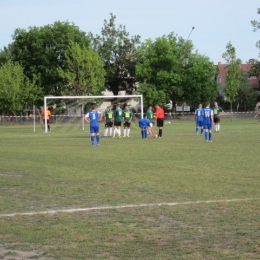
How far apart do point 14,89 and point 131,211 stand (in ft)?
234

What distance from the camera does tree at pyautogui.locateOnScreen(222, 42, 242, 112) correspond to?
91312 mm

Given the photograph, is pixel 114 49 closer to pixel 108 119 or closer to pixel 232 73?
pixel 232 73

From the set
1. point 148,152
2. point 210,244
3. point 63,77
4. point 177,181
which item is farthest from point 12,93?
point 210,244

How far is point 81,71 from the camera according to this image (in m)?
83.0

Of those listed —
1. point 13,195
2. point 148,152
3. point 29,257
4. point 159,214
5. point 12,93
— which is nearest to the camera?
point 29,257

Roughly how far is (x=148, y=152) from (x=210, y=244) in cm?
1692

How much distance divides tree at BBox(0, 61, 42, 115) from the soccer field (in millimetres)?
61950

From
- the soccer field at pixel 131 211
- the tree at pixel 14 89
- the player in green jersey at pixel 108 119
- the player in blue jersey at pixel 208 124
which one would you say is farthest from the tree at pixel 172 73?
the soccer field at pixel 131 211

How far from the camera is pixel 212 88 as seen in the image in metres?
93.0

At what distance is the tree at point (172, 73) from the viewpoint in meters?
90.3

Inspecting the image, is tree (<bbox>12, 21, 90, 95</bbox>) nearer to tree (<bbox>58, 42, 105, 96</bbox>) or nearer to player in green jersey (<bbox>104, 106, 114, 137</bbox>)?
tree (<bbox>58, 42, 105, 96</bbox>)

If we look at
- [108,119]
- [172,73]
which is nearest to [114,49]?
[172,73]

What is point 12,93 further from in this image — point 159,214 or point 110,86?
point 159,214

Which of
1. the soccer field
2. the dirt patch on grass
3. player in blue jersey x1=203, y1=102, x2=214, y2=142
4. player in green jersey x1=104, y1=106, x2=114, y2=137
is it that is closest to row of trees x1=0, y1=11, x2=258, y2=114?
Result: player in green jersey x1=104, y1=106, x2=114, y2=137
